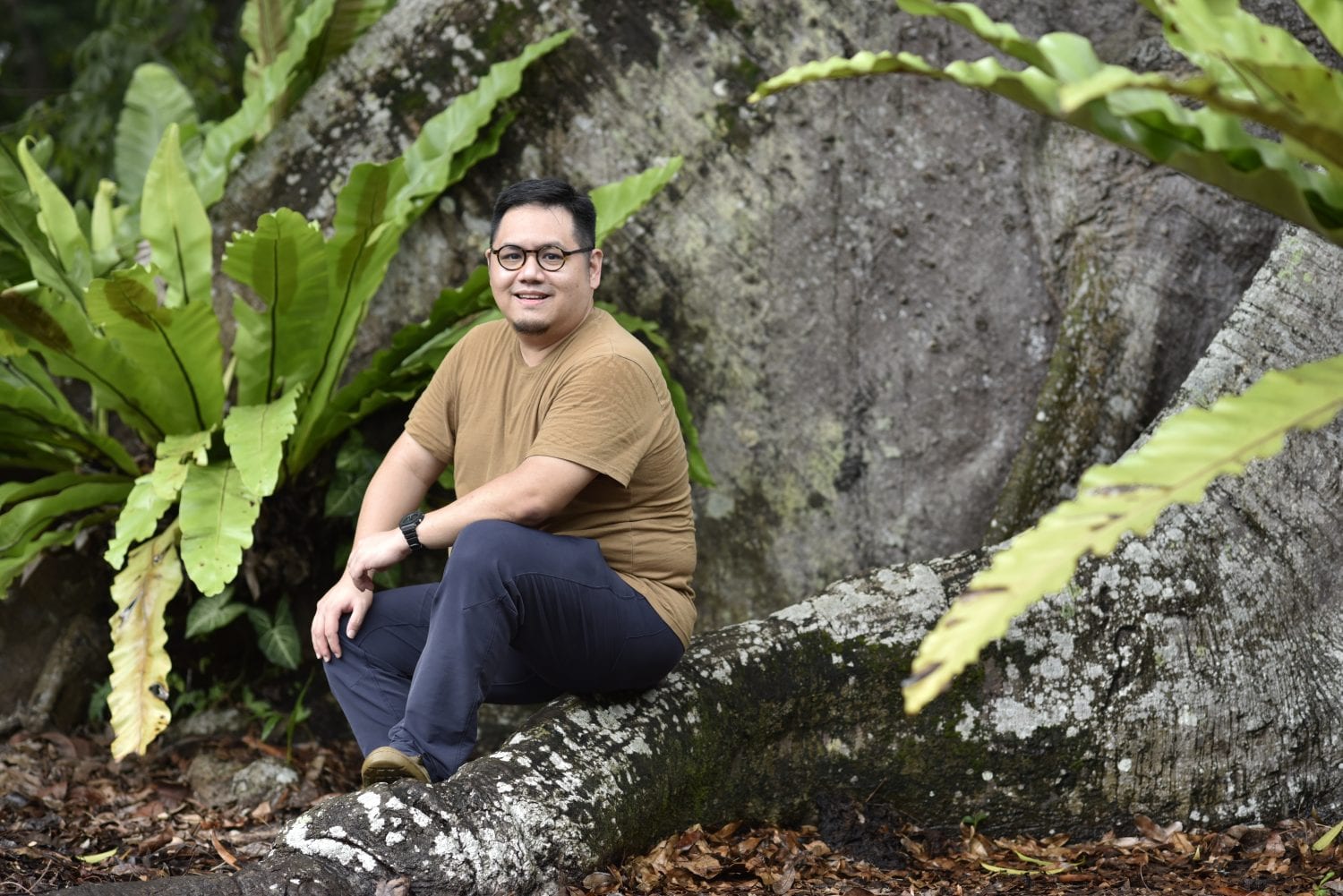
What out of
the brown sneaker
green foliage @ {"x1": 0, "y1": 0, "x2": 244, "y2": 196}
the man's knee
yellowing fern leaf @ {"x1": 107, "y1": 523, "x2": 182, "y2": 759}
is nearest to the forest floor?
yellowing fern leaf @ {"x1": 107, "y1": 523, "x2": 182, "y2": 759}

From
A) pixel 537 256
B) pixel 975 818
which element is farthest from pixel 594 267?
pixel 975 818

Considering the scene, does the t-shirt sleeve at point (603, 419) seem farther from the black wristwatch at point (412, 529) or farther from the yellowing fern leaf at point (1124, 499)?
the yellowing fern leaf at point (1124, 499)

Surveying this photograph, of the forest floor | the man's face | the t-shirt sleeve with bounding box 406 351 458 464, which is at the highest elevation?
the man's face

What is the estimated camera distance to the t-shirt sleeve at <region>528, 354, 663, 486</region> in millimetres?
2643

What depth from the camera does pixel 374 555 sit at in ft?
9.18

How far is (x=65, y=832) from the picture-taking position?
326 centimetres

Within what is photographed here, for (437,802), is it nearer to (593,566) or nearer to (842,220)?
(593,566)

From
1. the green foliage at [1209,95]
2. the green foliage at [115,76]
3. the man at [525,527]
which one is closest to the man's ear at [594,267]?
the man at [525,527]

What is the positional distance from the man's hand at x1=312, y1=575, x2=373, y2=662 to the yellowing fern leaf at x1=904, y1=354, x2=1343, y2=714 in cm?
163

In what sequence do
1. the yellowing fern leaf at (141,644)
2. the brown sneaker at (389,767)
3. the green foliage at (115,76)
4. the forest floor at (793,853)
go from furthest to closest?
the green foliage at (115,76) < the yellowing fern leaf at (141,644) < the forest floor at (793,853) < the brown sneaker at (389,767)

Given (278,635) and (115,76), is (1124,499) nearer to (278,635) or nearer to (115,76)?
(278,635)

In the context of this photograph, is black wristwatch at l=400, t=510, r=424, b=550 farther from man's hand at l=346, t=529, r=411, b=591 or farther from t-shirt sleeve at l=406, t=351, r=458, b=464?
t-shirt sleeve at l=406, t=351, r=458, b=464

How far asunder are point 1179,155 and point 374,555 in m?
1.85

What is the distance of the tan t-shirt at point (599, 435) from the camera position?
2684 mm
